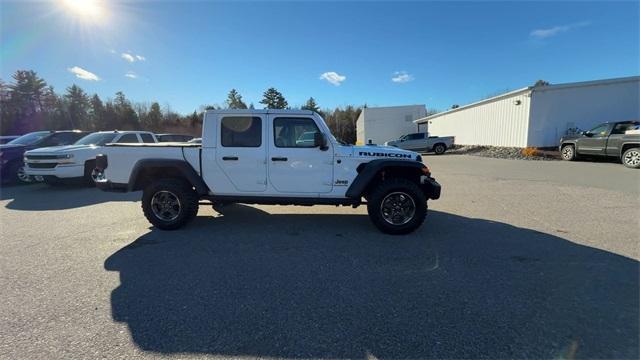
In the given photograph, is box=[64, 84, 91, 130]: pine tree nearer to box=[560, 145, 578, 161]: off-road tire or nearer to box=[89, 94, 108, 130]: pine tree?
box=[89, 94, 108, 130]: pine tree

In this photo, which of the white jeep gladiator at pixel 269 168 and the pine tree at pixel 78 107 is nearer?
the white jeep gladiator at pixel 269 168

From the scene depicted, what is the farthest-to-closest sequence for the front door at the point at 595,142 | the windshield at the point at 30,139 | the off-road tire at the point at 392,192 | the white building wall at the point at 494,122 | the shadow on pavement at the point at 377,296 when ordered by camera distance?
1. the white building wall at the point at 494,122
2. the front door at the point at 595,142
3. the windshield at the point at 30,139
4. the off-road tire at the point at 392,192
5. the shadow on pavement at the point at 377,296

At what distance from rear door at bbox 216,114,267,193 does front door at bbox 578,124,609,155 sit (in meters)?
15.6

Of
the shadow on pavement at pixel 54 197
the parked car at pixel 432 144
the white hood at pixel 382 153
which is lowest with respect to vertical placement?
the shadow on pavement at pixel 54 197

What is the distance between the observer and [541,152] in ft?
56.5

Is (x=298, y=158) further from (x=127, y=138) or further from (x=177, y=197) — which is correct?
(x=127, y=138)

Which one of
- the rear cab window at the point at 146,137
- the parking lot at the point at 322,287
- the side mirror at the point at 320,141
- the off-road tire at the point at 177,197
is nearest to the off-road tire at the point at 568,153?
the parking lot at the point at 322,287

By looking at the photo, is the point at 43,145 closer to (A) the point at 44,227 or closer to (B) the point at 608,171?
(A) the point at 44,227

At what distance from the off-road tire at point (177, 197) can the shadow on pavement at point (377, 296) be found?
14.4 inches

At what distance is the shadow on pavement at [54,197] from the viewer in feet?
23.7

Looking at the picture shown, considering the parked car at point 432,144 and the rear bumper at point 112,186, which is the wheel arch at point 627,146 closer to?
the parked car at point 432,144

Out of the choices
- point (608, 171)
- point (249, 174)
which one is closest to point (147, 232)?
point (249, 174)

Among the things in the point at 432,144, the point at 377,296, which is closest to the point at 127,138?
the point at 377,296

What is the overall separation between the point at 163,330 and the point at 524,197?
318 inches
